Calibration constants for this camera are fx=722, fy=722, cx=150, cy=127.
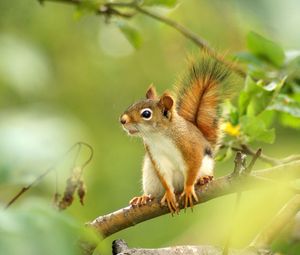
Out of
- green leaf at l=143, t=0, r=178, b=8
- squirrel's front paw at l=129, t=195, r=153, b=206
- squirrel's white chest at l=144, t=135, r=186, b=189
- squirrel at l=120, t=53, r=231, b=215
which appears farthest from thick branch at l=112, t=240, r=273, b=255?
green leaf at l=143, t=0, r=178, b=8

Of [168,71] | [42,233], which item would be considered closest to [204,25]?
[168,71]

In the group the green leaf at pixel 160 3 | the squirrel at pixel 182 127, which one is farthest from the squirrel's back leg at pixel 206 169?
the green leaf at pixel 160 3

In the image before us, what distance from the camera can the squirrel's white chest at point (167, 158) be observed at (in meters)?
1.65

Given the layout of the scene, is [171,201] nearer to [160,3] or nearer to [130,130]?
[130,130]

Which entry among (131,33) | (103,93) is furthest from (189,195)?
(103,93)

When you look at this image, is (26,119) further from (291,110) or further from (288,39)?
(291,110)

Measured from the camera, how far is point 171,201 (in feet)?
4.79

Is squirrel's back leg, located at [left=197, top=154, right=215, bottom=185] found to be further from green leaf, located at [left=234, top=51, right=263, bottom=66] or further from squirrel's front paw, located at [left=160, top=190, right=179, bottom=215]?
green leaf, located at [left=234, top=51, right=263, bottom=66]

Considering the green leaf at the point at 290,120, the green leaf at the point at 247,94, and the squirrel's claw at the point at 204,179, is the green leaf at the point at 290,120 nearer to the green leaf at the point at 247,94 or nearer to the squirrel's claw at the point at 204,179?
the green leaf at the point at 247,94

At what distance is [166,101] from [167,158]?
0.46ft

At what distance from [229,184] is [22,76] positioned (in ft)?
1.96

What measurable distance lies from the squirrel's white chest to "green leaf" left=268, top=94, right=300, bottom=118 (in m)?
0.25

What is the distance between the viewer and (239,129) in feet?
5.71

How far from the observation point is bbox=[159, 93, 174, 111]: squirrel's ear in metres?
1.71
